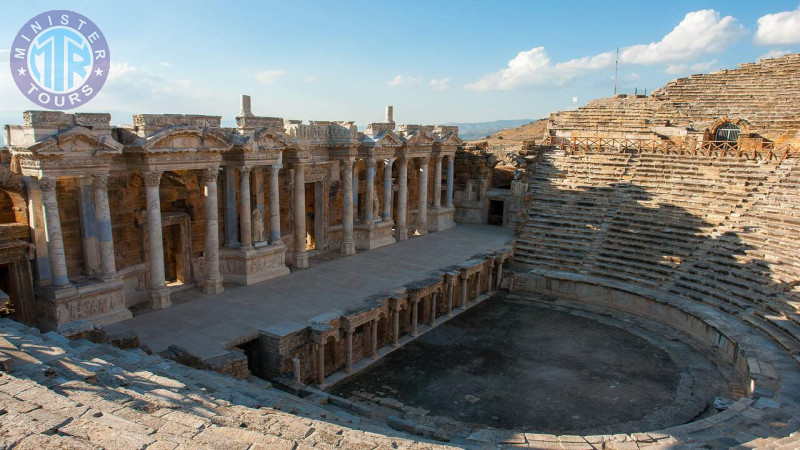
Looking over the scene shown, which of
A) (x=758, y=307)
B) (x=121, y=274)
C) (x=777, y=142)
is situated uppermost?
(x=777, y=142)

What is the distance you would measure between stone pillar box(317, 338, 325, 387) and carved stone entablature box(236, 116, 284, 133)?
23.7 ft

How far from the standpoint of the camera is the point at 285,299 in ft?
51.6

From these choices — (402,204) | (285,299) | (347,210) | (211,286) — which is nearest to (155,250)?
(211,286)

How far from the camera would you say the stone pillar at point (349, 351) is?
46.6ft

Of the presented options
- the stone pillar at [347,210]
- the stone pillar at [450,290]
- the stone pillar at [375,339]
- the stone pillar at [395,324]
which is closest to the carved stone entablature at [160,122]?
the stone pillar at [347,210]

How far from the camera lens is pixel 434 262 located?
66.9 ft

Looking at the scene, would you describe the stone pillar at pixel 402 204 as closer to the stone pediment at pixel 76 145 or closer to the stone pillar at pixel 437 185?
the stone pillar at pixel 437 185

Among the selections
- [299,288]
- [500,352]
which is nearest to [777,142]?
[500,352]

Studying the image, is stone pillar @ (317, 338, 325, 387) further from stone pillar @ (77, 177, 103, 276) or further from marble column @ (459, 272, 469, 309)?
marble column @ (459, 272, 469, 309)

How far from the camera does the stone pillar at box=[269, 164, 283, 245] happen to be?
1802 cm

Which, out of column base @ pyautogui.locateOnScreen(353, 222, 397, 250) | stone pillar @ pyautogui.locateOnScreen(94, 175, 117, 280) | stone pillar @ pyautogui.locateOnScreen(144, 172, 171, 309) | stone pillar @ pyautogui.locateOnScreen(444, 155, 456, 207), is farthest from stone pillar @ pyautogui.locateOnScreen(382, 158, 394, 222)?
stone pillar @ pyautogui.locateOnScreen(94, 175, 117, 280)

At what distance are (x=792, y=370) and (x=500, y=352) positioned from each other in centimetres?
684

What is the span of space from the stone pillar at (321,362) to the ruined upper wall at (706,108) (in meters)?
22.4

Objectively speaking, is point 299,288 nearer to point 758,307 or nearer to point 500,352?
point 500,352
